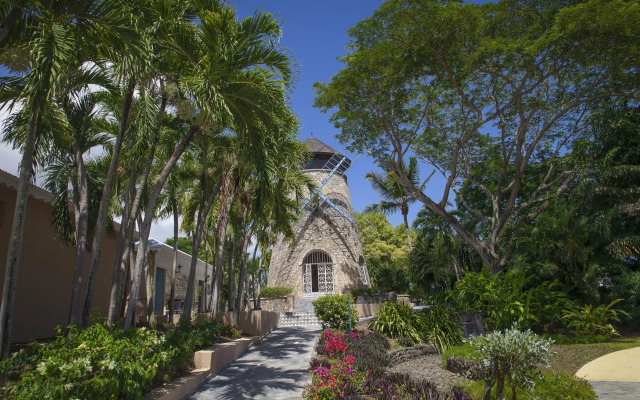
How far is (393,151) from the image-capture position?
14.5m

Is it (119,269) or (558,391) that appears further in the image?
(119,269)

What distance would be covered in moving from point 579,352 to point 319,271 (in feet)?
61.0

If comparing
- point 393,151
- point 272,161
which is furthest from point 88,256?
point 393,151

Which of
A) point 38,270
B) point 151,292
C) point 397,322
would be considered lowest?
point 397,322

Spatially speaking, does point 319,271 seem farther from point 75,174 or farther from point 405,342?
point 75,174

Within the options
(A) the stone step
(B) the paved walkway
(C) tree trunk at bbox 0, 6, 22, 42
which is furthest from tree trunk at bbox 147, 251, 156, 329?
(B) the paved walkway

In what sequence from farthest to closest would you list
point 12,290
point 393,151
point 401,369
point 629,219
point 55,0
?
point 393,151 < point 629,219 < point 401,369 < point 55,0 < point 12,290

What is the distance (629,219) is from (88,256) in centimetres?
1728

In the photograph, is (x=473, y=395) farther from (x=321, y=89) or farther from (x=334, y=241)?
(x=334, y=241)

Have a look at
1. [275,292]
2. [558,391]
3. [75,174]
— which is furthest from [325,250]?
[558,391]

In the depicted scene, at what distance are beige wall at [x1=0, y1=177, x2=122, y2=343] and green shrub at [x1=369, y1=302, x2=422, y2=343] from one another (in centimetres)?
895

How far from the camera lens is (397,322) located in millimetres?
12266

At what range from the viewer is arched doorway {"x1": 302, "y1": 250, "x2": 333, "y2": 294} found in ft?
86.5

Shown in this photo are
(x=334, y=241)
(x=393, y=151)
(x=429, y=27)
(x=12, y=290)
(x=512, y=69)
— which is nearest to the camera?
(x=12, y=290)
